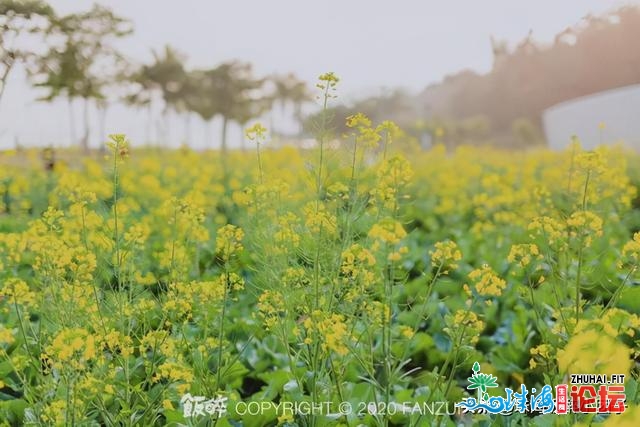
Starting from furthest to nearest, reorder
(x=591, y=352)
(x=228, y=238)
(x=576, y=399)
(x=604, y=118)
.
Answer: (x=604, y=118)
(x=228, y=238)
(x=576, y=399)
(x=591, y=352)

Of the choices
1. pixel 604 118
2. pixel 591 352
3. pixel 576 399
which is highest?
pixel 604 118

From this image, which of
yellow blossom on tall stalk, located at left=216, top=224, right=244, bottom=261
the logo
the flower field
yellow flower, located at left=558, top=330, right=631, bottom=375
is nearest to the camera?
yellow flower, located at left=558, top=330, right=631, bottom=375

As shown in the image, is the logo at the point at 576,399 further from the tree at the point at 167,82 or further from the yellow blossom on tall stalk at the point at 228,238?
the tree at the point at 167,82

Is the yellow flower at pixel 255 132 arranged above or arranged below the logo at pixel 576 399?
above

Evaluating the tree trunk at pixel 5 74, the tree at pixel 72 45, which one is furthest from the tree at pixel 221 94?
the tree trunk at pixel 5 74

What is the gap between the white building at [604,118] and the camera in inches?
540

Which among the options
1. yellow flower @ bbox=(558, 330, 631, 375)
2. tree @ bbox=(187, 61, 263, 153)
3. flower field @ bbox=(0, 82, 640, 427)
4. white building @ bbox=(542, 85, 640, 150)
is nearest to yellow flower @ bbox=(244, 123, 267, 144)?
flower field @ bbox=(0, 82, 640, 427)

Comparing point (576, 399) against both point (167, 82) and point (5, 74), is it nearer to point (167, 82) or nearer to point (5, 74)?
point (5, 74)

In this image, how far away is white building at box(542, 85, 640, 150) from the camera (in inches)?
540

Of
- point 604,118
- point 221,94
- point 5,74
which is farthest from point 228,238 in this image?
point 221,94

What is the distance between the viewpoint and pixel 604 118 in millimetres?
14617

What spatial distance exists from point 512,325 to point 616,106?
1273cm

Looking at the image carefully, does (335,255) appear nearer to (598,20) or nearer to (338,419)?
(338,419)

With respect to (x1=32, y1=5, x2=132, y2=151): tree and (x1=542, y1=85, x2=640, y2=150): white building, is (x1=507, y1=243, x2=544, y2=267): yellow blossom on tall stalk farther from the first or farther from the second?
(x1=542, y1=85, x2=640, y2=150): white building
